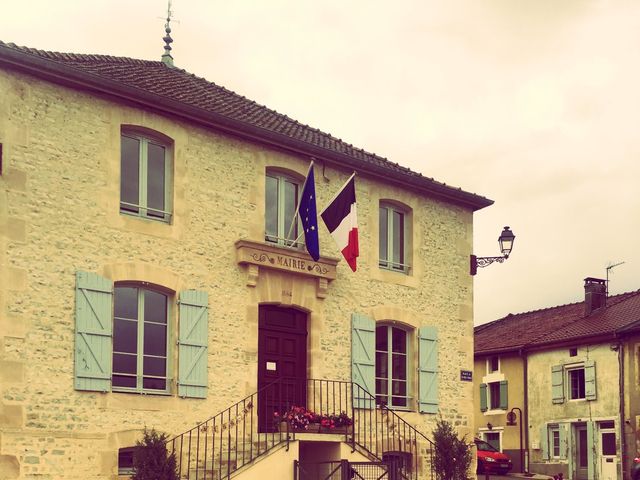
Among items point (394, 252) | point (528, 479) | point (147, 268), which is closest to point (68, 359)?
point (147, 268)

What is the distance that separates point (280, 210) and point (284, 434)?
3.83 meters

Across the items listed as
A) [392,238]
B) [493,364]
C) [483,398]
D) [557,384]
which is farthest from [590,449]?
[392,238]

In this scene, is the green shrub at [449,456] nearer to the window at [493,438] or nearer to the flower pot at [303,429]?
the flower pot at [303,429]

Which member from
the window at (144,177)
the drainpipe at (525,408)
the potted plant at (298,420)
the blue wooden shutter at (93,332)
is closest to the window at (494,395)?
the drainpipe at (525,408)

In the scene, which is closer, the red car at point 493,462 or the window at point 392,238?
the window at point 392,238

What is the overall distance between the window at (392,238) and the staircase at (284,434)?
2660 mm

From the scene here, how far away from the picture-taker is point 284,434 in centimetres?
1423

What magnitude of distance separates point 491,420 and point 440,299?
13547 mm

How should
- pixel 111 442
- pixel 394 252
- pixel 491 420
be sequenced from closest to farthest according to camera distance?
1. pixel 111 442
2. pixel 394 252
3. pixel 491 420

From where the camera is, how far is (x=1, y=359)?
39.2ft

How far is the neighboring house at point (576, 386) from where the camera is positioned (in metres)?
25.8

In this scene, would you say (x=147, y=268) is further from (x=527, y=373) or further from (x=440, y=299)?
(x=527, y=373)

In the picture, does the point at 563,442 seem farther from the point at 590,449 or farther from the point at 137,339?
the point at 137,339

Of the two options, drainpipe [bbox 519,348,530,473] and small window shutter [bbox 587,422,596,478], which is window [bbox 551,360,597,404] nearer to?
small window shutter [bbox 587,422,596,478]
